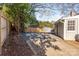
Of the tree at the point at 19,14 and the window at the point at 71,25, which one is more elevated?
the tree at the point at 19,14

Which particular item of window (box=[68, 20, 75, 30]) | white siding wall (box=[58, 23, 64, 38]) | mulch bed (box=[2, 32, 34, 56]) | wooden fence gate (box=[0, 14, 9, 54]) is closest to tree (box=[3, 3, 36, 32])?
wooden fence gate (box=[0, 14, 9, 54])

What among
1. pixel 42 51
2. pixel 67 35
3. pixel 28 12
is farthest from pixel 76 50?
pixel 28 12

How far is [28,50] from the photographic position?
2.60 metres

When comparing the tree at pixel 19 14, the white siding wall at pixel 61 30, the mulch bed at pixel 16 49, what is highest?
the tree at pixel 19 14

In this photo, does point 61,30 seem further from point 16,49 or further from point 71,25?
point 16,49

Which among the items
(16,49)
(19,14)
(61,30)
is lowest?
(16,49)

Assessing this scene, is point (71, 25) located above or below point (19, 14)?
below

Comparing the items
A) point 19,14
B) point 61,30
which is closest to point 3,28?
point 19,14

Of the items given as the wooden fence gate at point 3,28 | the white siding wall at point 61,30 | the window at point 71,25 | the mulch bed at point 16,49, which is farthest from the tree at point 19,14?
the window at point 71,25

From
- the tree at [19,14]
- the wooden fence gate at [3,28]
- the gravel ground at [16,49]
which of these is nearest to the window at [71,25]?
the tree at [19,14]

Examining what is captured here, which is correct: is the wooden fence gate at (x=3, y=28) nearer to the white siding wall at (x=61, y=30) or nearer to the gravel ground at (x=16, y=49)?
the gravel ground at (x=16, y=49)

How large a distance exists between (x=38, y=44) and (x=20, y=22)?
343mm

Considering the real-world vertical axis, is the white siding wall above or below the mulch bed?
above

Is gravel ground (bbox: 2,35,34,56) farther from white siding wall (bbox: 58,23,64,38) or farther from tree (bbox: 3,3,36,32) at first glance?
white siding wall (bbox: 58,23,64,38)
